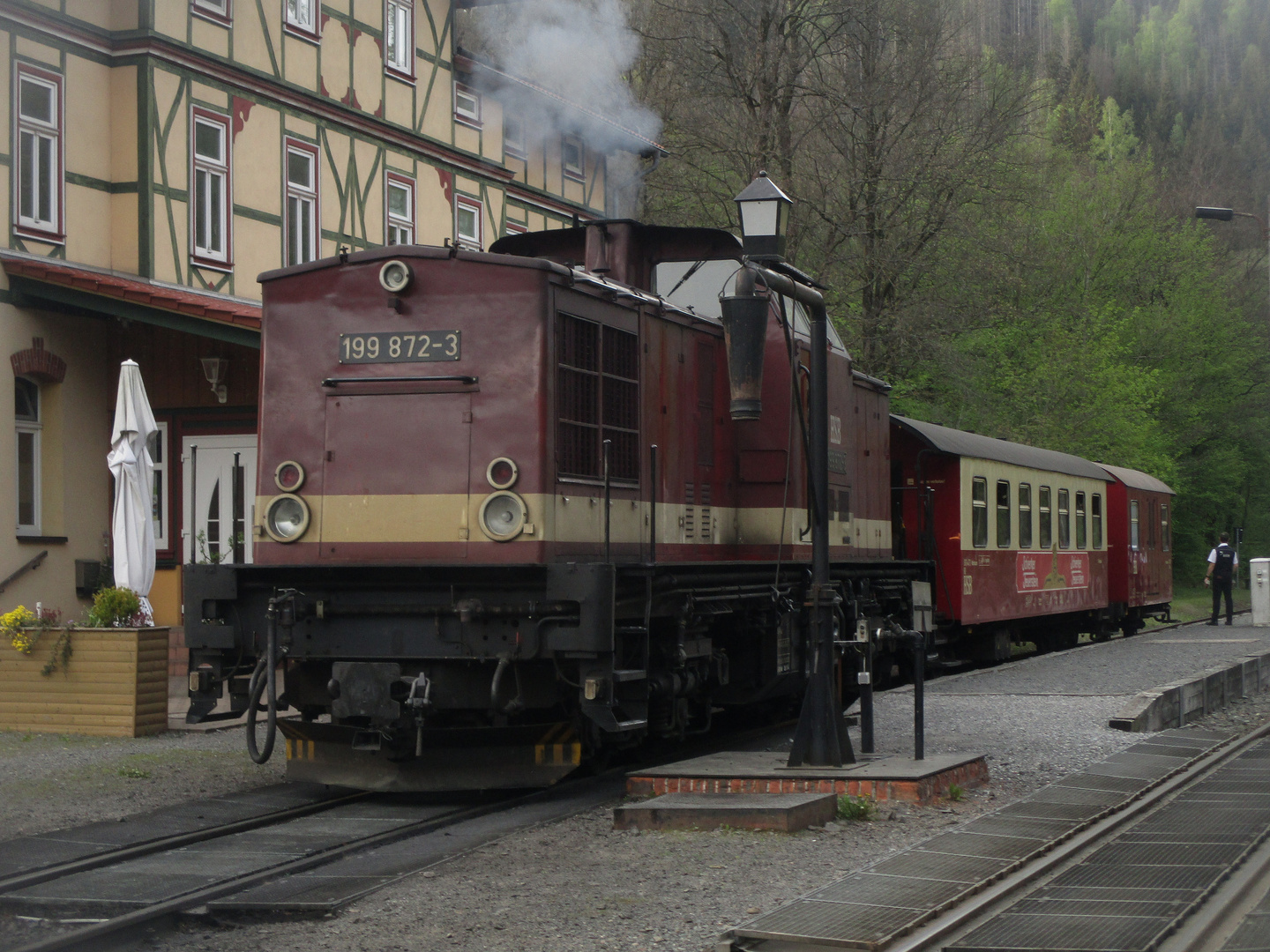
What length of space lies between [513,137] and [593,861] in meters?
19.4

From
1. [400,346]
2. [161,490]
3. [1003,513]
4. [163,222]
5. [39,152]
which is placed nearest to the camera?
[400,346]

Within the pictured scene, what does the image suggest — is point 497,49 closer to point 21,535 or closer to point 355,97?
point 355,97

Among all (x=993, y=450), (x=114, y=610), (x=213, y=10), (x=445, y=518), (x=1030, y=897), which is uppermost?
(x=213, y=10)

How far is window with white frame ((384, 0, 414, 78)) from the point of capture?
21469mm

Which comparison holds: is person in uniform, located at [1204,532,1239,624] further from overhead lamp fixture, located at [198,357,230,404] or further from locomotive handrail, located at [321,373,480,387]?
locomotive handrail, located at [321,373,480,387]

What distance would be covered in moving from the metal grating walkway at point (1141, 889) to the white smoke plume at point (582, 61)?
515 inches

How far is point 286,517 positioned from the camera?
910cm

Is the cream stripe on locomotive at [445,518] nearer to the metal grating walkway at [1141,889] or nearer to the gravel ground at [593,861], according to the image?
the gravel ground at [593,861]

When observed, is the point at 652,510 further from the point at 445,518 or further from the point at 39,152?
the point at 39,152

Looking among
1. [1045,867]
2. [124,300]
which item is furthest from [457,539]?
[124,300]

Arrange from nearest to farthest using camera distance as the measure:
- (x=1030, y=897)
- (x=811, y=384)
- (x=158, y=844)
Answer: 1. (x=1030, y=897)
2. (x=158, y=844)
3. (x=811, y=384)

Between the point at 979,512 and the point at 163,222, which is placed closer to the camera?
the point at 163,222

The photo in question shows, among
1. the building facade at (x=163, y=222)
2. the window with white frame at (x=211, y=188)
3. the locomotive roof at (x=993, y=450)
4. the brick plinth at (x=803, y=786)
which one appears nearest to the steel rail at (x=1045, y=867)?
the brick plinth at (x=803, y=786)

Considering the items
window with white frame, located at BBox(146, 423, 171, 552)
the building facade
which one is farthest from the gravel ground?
window with white frame, located at BBox(146, 423, 171, 552)
